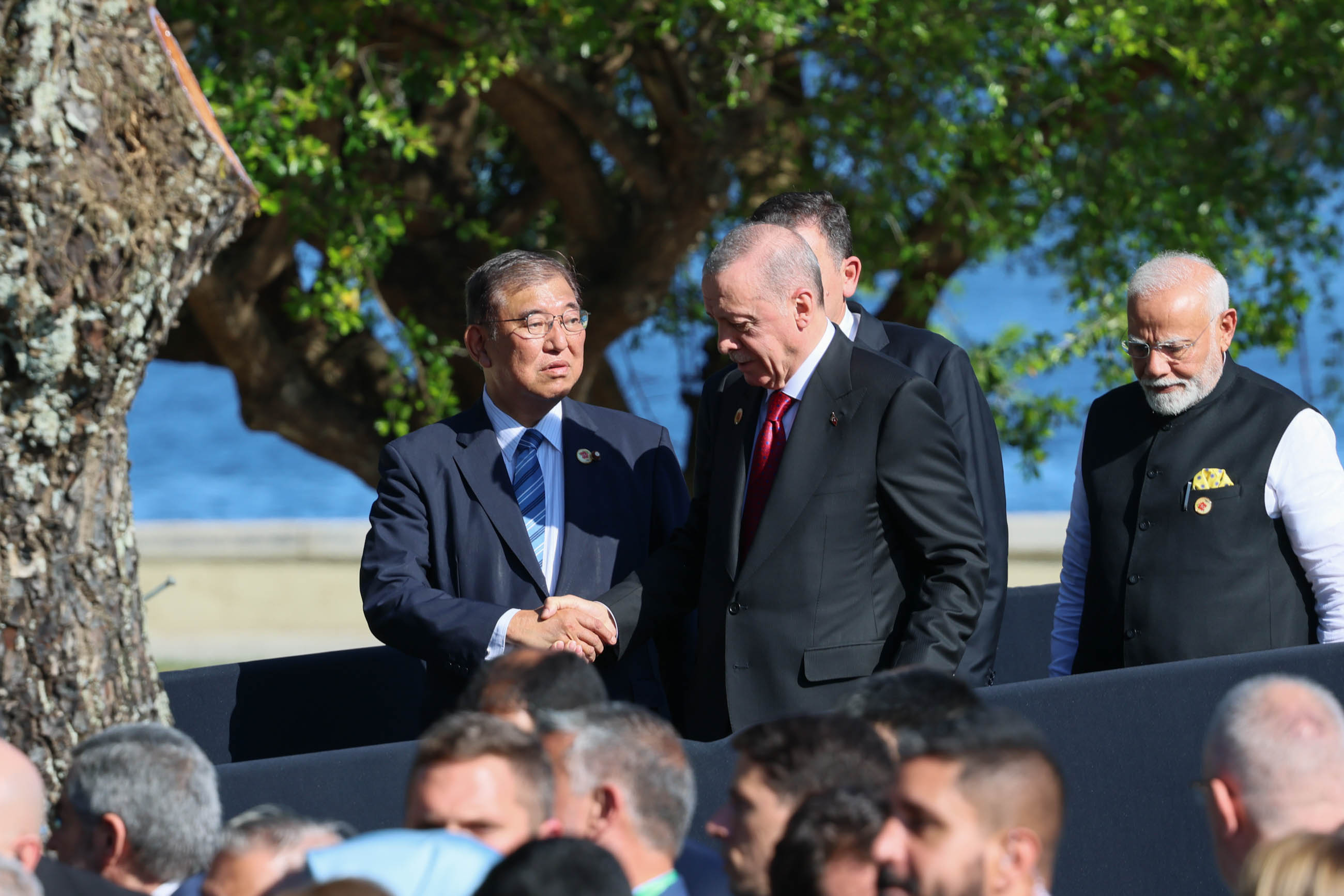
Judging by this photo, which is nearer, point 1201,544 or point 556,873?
point 556,873

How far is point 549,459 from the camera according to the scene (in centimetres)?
439

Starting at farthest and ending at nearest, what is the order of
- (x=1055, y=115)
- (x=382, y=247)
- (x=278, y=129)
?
(x=1055, y=115) < (x=382, y=247) < (x=278, y=129)

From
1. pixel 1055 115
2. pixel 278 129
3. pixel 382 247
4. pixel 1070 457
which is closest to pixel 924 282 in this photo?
pixel 1055 115

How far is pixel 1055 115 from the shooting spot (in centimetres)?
899

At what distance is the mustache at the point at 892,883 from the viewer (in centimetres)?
238

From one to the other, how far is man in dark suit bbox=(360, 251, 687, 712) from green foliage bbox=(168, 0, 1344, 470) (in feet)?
9.94

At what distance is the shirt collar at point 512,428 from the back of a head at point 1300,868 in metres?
2.51

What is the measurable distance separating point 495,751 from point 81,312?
7.19 feet

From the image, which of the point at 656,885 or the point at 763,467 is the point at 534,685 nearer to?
the point at 656,885

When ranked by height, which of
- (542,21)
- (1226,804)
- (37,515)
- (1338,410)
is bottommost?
(1226,804)

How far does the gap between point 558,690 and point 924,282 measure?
20.7ft

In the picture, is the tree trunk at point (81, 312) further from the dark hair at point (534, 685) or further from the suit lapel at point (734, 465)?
the dark hair at point (534, 685)

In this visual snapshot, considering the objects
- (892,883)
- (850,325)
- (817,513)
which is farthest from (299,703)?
(892,883)

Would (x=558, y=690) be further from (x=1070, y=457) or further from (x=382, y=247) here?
(x=1070, y=457)
